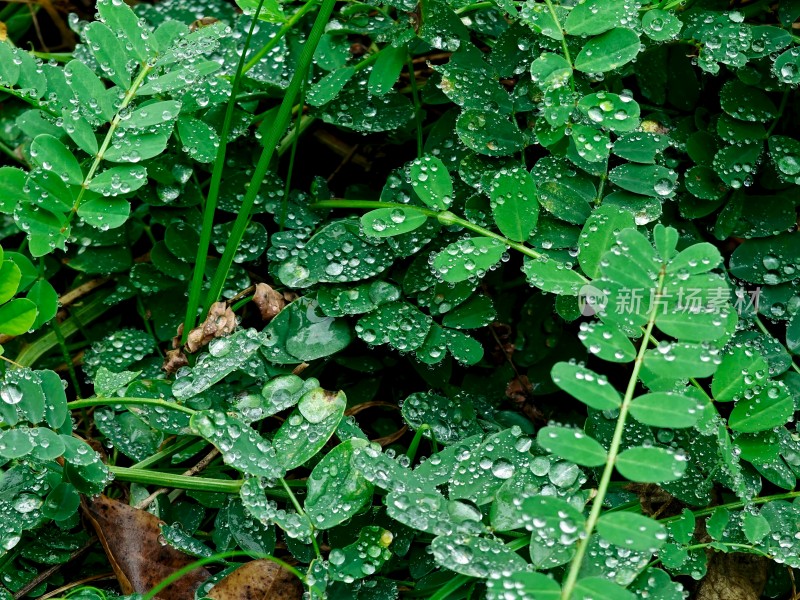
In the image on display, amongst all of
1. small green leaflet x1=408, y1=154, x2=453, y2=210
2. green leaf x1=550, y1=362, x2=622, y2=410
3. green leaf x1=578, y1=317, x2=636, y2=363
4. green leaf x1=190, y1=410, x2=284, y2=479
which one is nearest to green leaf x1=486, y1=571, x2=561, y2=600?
green leaf x1=550, y1=362, x2=622, y2=410

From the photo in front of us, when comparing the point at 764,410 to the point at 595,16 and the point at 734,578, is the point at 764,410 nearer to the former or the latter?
the point at 734,578

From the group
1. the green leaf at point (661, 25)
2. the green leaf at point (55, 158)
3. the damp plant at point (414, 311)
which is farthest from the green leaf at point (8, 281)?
the green leaf at point (661, 25)

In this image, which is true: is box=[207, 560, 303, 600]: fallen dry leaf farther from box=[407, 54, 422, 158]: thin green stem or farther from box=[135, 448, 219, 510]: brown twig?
box=[407, 54, 422, 158]: thin green stem

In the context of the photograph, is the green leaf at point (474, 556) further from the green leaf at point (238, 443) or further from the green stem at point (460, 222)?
the green stem at point (460, 222)

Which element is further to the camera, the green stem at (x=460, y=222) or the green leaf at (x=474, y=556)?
the green stem at (x=460, y=222)

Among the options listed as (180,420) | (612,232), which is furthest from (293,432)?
(612,232)
